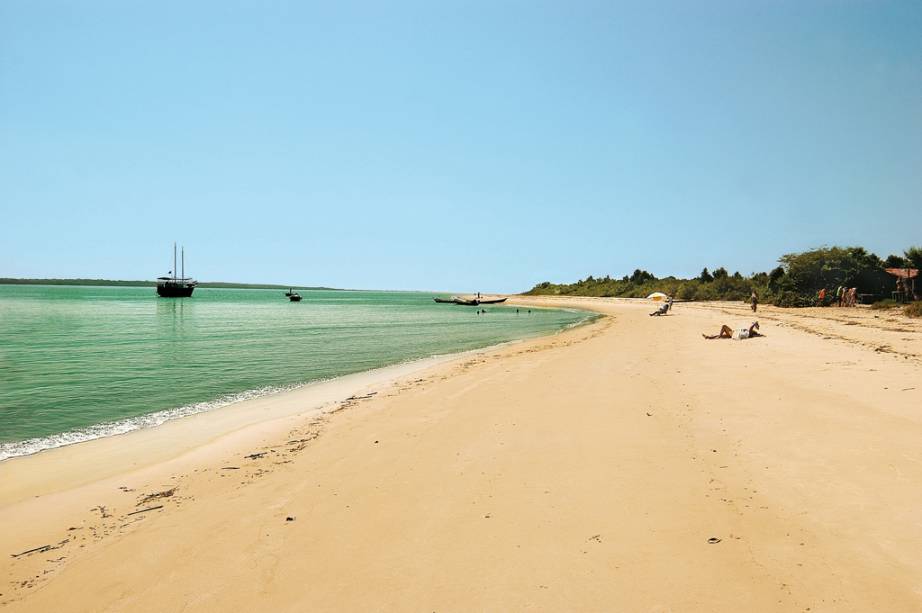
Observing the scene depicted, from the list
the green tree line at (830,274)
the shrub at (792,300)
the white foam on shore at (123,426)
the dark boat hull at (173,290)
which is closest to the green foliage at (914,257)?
the green tree line at (830,274)

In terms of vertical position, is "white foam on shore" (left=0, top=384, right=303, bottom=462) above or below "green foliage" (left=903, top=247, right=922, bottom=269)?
below

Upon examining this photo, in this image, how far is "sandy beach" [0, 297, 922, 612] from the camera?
3.60m

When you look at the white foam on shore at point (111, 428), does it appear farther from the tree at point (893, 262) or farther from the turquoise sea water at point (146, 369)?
the tree at point (893, 262)

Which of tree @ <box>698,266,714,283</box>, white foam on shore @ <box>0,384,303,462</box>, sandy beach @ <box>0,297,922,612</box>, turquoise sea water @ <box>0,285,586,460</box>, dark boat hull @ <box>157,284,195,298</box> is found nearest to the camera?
sandy beach @ <box>0,297,922,612</box>

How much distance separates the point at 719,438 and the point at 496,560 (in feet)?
15.0

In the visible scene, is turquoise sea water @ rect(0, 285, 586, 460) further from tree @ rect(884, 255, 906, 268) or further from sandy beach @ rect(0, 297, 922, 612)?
tree @ rect(884, 255, 906, 268)

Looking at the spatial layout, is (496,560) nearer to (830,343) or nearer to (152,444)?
(152,444)

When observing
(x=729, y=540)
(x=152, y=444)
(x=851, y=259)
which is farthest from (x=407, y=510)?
(x=851, y=259)

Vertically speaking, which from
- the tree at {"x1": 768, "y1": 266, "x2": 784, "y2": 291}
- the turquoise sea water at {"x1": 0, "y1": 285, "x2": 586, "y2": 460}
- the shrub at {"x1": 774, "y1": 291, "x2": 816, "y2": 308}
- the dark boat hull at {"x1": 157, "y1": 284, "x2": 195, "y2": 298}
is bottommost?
the turquoise sea water at {"x1": 0, "y1": 285, "x2": 586, "y2": 460}

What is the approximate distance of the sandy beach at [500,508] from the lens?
3.60 meters

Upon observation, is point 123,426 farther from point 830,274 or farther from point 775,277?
point 775,277

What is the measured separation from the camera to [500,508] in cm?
493

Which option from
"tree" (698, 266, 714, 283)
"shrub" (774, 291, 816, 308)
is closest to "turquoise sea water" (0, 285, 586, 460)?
"shrub" (774, 291, 816, 308)

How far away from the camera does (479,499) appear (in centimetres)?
520
